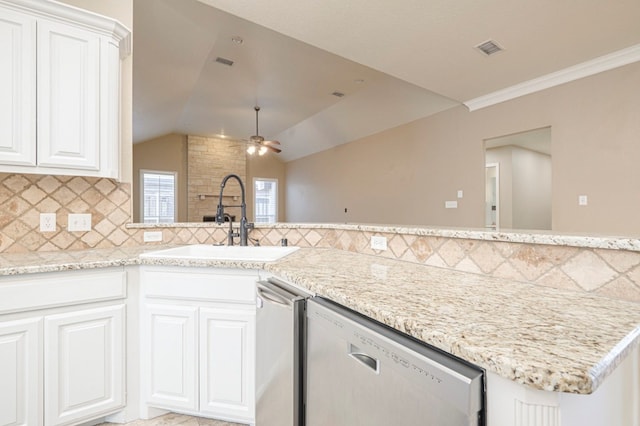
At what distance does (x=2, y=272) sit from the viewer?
132cm

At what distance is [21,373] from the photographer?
138 cm

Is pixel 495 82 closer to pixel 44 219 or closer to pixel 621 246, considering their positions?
pixel 621 246

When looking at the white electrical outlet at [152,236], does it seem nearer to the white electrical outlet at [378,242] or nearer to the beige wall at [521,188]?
the white electrical outlet at [378,242]

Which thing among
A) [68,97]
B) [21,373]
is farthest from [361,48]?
[21,373]

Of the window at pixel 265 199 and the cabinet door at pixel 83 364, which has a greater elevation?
the window at pixel 265 199

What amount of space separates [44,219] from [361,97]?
505 cm

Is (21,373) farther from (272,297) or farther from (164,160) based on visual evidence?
(164,160)

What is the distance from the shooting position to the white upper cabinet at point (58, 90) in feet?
5.24

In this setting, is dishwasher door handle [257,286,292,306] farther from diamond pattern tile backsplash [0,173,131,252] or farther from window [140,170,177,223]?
window [140,170,177,223]

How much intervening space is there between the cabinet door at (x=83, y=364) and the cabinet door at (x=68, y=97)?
85 centimetres

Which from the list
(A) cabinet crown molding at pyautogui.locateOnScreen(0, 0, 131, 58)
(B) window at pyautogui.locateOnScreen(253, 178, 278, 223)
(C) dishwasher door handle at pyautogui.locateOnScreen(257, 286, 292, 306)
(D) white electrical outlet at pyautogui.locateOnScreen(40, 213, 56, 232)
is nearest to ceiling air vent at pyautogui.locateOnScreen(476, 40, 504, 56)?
(A) cabinet crown molding at pyautogui.locateOnScreen(0, 0, 131, 58)

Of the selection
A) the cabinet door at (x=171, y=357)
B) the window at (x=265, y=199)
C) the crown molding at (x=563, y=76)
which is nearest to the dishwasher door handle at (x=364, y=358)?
the cabinet door at (x=171, y=357)

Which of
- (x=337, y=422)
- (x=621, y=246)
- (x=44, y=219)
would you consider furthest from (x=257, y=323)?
(x=44, y=219)

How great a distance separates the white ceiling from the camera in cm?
258
